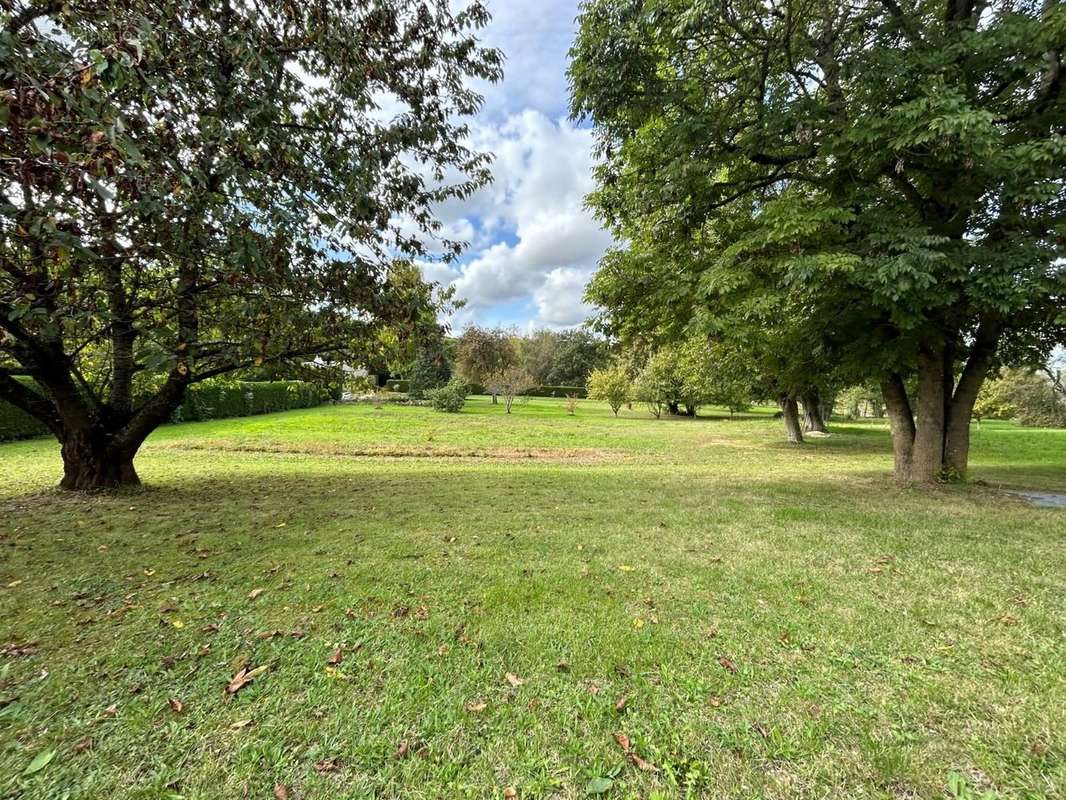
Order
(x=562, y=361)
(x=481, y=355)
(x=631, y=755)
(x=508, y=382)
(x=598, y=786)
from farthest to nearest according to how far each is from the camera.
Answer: (x=562, y=361)
(x=481, y=355)
(x=508, y=382)
(x=631, y=755)
(x=598, y=786)

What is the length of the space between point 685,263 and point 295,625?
7.42m

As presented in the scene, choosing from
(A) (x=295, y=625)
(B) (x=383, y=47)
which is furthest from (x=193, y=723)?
(B) (x=383, y=47)

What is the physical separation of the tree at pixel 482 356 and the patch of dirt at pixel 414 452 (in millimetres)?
19857

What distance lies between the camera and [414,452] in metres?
13.2

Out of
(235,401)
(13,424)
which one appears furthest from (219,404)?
(13,424)

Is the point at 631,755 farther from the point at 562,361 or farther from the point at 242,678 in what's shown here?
the point at 562,361

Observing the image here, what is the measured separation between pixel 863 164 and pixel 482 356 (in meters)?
29.2

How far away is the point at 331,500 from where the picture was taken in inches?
268

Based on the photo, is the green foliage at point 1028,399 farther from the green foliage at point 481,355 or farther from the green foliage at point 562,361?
the green foliage at point 562,361

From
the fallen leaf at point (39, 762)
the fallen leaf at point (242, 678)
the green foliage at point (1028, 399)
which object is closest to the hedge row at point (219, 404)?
the fallen leaf at point (242, 678)

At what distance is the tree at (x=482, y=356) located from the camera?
34.1 m

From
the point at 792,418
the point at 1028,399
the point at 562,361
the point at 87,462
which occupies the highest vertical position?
the point at 562,361

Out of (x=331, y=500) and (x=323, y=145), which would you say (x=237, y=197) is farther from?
(x=331, y=500)

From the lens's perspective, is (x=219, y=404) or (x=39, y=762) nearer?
(x=39, y=762)
